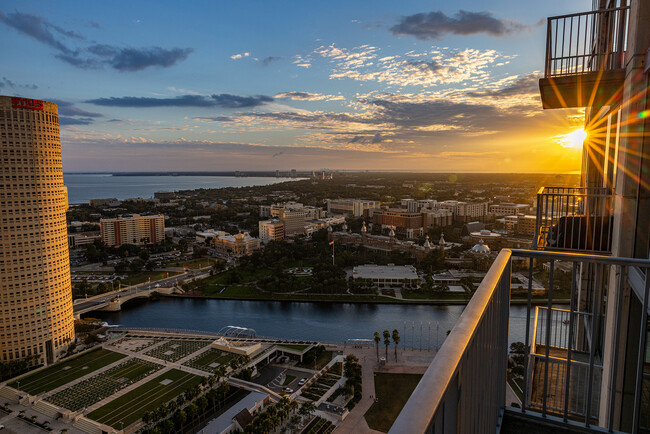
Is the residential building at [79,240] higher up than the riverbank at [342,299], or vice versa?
the residential building at [79,240]

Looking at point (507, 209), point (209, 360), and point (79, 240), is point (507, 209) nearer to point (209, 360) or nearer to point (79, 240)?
point (209, 360)

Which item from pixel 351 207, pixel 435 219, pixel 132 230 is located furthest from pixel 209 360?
pixel 351 207

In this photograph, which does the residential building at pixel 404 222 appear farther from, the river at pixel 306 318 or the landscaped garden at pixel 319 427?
the landscaped garden at pixel 319 427

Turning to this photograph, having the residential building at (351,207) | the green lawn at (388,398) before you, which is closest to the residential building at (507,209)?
the residential building at (351,207)

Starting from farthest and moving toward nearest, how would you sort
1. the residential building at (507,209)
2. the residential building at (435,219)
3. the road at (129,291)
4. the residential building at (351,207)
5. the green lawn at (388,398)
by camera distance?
the residential building at (351,207) < the residential building at (507,209) < the residential building at (435,219) < the road at (129,291) < the green lawn at (388,398)

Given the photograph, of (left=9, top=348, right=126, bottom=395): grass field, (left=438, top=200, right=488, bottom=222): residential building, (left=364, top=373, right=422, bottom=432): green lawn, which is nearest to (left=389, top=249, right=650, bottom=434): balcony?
(left=364, top=373, right=422, bottom=432): green lawn

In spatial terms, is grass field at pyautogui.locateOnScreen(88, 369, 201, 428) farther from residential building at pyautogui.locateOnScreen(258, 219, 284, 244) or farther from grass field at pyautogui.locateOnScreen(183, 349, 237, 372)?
residential building at pyautogui.locateOnScreen(258, 219, 284, 244)
